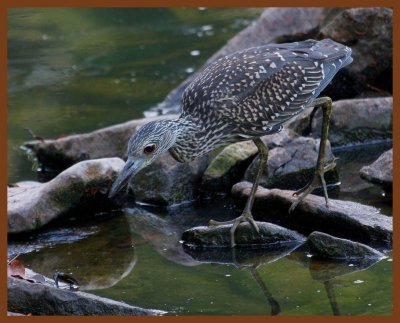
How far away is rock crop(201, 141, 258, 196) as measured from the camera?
9.73 m

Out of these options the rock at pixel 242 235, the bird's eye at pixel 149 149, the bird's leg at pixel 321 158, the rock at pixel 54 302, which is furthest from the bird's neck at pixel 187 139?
the rock at pixel 54 302

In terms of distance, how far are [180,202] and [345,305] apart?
9.61 feet

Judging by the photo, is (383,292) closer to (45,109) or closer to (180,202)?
(180,202)

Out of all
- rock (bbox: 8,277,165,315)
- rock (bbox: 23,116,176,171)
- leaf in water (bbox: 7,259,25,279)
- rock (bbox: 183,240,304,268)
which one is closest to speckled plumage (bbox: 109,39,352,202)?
rock (bbox: 183,240,304,268)

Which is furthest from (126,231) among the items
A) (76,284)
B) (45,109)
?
(45,109)

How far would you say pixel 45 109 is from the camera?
12.9 metres

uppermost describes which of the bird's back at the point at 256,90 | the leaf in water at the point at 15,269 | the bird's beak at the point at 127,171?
the bird's back at the point at 256,90

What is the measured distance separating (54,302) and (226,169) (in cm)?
331

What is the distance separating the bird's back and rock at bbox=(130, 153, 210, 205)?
1.26 meters

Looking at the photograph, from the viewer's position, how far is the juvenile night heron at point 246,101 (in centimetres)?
837

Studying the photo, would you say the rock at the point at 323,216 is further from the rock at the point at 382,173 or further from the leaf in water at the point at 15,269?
the leaf in water at the point at 15,269

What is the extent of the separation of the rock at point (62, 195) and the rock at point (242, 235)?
113cm

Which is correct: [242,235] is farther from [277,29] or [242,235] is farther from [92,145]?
[277,29]

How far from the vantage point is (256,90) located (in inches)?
334
